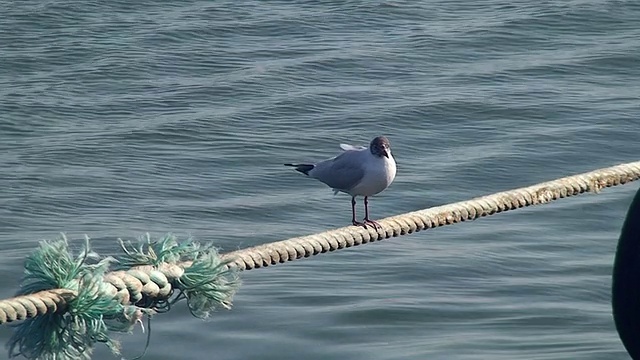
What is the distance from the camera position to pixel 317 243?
2514mm

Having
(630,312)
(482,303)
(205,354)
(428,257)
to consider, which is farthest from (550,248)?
(630,312)

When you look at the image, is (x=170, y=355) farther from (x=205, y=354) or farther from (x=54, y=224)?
(x=54, y=224)

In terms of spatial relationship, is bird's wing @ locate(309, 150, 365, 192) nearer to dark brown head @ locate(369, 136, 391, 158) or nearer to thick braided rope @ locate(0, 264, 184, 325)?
dark brown head @ locate(369, 136, 391, 158)

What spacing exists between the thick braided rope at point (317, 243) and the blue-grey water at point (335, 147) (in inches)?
49.2

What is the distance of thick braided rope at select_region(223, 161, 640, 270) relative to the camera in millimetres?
2365

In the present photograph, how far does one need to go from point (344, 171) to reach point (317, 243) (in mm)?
1538

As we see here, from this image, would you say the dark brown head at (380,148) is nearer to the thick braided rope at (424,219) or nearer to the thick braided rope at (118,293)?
the thick braided rope at (424,219)

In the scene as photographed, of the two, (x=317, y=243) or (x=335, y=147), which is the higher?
(x=317, y=243)

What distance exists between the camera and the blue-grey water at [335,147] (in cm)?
477

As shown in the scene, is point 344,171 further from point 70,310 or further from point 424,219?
point 70,310

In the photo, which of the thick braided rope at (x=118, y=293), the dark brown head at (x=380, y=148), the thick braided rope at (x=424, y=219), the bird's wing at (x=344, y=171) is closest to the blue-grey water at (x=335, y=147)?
the bird's wing at (x=344, y=171)

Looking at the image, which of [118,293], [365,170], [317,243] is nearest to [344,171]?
[365,170]

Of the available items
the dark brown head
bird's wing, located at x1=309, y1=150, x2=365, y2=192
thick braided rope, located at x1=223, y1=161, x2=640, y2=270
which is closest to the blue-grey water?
bird's wing, located at x1=309, y1=150, x2=365, y2=192

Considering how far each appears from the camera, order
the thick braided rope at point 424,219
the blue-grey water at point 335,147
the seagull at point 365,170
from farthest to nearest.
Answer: the blue-grey water at point 335,147 < the seagull at point 365,170 < the thick braided rope at point 424,219
